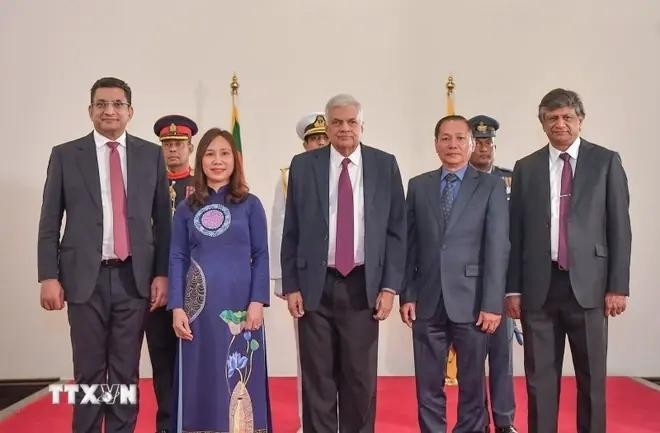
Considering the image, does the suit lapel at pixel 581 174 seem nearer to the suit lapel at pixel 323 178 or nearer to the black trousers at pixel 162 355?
the suit lapel at pixel 323 178

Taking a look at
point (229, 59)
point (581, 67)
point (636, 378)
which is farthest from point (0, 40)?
point (636, 378)

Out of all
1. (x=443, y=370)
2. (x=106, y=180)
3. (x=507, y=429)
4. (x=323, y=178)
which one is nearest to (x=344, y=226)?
(x=323, y=178)

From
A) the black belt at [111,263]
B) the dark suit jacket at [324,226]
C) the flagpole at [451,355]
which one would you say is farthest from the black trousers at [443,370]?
the flagpole at [451,355]

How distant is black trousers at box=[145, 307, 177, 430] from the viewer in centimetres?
290

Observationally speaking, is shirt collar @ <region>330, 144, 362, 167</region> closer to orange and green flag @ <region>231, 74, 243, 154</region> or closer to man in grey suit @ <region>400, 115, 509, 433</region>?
man in grey suit @ <region>400, 115, 509, 433</region>

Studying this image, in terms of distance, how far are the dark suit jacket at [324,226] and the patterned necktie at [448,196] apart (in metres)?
0.24

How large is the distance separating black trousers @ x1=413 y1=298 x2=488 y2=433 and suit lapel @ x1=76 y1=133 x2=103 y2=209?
141 cm

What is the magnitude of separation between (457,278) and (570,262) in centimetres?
43

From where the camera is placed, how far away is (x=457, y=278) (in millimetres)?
2459

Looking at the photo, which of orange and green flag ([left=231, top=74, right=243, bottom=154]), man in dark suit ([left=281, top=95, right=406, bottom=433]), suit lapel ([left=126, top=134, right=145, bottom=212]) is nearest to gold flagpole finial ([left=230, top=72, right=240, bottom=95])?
orange and green flag ([left=231, top=74, right=243, bottom=154])

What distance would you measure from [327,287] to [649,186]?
3.61m

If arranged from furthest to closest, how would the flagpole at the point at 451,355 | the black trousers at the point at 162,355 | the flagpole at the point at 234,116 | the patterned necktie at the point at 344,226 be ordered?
the flagpole at the point at 234,116 → the flagpole at the point at 451,355 → the black trousers at the point at 162,355 → the patterned necktie at the point at 344,226

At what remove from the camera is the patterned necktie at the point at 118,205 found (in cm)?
242

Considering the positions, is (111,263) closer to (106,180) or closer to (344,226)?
(106,180)
